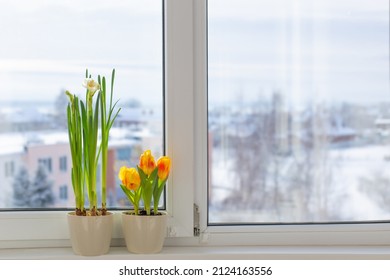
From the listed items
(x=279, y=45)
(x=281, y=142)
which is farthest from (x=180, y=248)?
(x=279, y=45)

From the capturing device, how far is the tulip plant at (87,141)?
6.10 feet

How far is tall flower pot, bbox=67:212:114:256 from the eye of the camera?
182cm

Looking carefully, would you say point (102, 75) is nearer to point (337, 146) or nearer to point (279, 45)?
point (279, 45)

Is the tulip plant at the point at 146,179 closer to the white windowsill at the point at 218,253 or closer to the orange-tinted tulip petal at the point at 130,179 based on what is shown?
the orange-tinted tulip petal at the point at 130,179

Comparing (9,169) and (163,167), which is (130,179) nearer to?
(163,167)

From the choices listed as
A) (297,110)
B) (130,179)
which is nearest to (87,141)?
(130,179)

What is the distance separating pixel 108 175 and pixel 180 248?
0.32 meters

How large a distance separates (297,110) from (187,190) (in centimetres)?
44

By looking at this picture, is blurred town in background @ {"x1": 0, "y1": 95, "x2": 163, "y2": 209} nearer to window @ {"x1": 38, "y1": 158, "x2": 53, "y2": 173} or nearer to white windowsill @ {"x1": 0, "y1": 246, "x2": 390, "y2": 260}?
window @ {"x1": 38, "y1": 158, "x2": 53, "y2": 173}

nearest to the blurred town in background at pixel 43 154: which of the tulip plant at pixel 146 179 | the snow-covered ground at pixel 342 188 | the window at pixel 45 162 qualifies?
the window at pixel 45 162

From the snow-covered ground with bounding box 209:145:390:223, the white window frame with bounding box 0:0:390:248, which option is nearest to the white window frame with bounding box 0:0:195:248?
the white window frame with bounding box 0:0:390:248

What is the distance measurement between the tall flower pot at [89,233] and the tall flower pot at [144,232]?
0.18ft

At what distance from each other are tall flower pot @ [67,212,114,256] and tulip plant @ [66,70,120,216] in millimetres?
44
